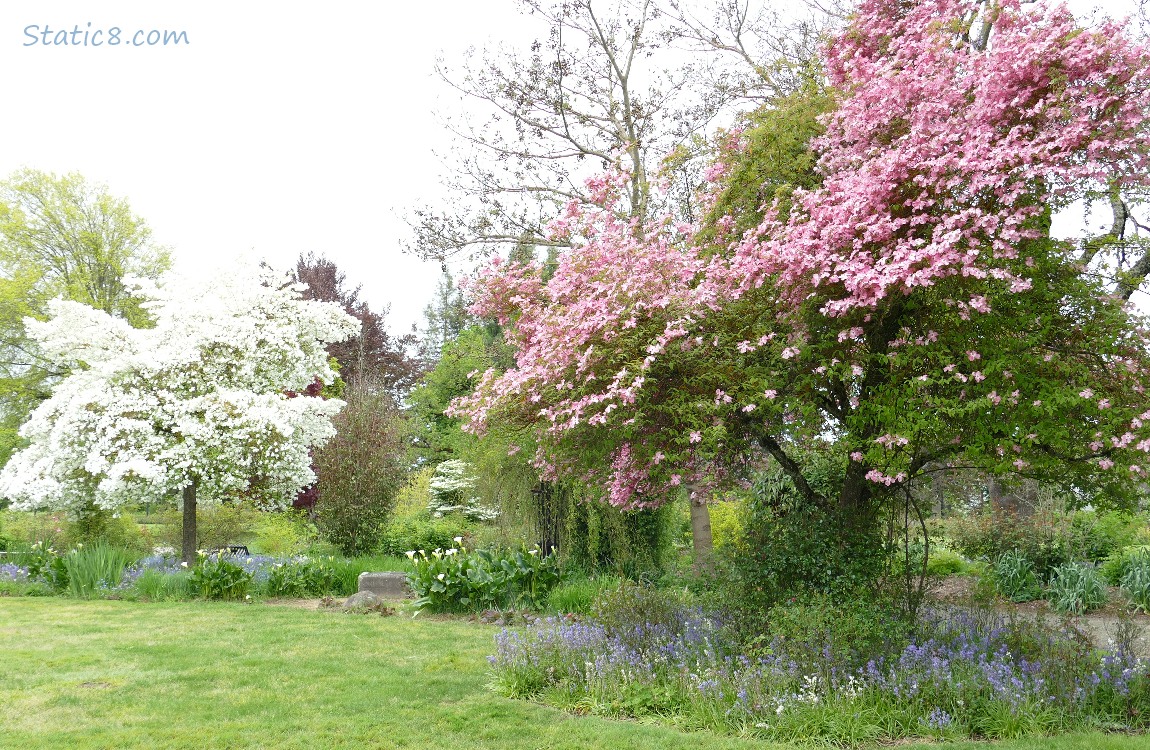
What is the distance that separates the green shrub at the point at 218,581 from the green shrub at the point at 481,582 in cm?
255

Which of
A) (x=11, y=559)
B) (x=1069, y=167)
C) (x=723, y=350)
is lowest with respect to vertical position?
(x=11, y=559)

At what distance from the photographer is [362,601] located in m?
9.47

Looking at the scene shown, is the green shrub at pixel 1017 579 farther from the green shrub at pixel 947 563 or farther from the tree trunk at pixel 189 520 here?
the tree trunk at pixel 189 520

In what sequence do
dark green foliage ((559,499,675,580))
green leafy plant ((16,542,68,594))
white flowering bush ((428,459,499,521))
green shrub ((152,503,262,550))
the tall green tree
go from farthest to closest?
the tall green tree
white flowering bush ((428,459,499,521))
green shrub ((152,503,262,550))
green leafy plant ((16,542,68,594))
dark green foliage ((559,499,675,580))

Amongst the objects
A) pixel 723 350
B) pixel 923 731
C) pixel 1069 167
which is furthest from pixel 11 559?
pixel 1069 167

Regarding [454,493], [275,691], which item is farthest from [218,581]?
[454,493]

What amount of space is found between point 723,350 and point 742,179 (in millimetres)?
1541

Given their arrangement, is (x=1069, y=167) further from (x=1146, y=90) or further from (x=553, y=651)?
(x=553, y=651)

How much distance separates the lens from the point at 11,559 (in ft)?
40.5

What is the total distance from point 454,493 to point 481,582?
30.9 feet

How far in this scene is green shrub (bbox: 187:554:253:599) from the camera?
10219 mm

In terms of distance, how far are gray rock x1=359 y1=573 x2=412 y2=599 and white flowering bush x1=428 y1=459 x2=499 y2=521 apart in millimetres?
5970

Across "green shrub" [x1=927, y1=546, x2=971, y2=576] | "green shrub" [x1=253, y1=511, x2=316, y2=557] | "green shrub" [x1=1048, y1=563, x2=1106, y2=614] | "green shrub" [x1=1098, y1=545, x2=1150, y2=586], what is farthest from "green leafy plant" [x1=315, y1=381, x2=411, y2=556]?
"green shrub" [x1=1098, y1=545, x2=1150, y2=586]

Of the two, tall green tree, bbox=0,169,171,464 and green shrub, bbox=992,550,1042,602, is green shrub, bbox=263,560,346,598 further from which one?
tall green tree, bbox=0,169,171,464
